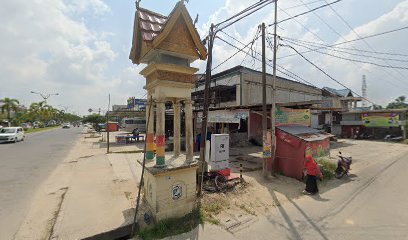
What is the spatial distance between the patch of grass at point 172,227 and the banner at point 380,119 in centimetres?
2906

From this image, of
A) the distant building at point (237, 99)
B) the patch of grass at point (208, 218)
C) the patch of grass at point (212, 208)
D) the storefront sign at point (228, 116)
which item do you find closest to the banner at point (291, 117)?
the distant building at point (237, 99)

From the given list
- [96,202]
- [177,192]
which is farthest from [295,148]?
[96,202]

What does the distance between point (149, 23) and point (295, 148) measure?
7.94m

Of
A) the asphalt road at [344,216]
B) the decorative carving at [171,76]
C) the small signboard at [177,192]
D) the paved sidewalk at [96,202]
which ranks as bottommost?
the asphalt road at [344,216]

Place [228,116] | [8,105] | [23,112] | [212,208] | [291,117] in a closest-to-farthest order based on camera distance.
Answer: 1. [212,208]
2. [291,117]
3. [228,116]
4. [8,105]
5. [23,112]

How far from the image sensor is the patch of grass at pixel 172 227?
5121mm

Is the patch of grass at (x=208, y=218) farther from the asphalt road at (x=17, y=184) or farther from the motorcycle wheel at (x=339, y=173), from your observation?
the motorcycle wheel at (x=339, y=173)

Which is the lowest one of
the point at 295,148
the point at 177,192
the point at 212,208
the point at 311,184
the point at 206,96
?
the point at 212,208

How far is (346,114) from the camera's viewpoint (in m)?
29.5

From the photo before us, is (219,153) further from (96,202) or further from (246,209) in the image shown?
(96,202)

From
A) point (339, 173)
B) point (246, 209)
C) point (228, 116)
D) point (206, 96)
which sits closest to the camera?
point (246, 209)

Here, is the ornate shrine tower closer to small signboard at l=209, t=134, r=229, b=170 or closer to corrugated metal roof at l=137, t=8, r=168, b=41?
corrugated metal roof at l=137, t=8, r=168, b=41

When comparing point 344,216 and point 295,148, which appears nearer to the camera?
point 344,216

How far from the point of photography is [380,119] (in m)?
26.0
